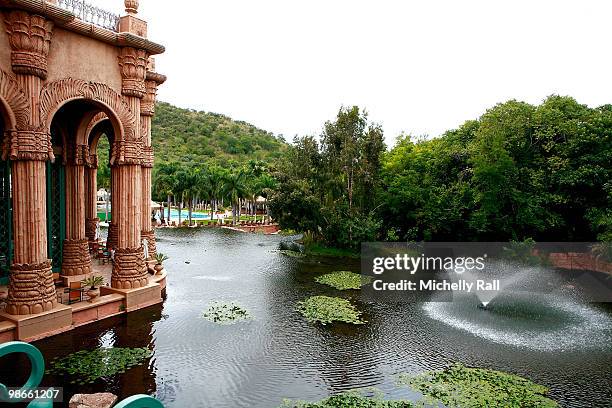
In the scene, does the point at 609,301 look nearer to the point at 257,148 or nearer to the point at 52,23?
the point at 52,23

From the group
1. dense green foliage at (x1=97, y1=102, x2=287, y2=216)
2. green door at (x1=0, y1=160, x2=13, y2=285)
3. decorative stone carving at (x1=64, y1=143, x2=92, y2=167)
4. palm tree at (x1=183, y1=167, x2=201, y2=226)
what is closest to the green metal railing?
green door at (x1=0, y1=160, x2=13, y2=285)

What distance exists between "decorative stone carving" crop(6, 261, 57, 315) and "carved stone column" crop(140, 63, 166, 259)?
6056 millimetres

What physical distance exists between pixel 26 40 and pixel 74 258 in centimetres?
816

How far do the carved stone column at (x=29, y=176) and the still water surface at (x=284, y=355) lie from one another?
152 centimetres

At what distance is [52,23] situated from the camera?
1154 cm

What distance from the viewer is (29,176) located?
1120 centimetres

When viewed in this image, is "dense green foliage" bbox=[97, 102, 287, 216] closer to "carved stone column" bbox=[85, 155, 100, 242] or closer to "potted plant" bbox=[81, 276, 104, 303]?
"carved stone column" bbox=[85, 155, 100, 242]

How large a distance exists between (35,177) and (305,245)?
884 inches

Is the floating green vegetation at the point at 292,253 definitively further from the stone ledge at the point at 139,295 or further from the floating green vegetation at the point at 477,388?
the floating green vegetation at the point at 477,388

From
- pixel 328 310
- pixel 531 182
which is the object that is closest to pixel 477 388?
pixel 328 310

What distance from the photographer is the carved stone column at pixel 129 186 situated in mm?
14039

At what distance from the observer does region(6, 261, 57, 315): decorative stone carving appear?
1105 cm

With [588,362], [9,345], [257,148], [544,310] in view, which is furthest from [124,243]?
[257,148]

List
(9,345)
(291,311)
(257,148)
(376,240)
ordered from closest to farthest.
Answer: (9,345) < (291,311) < (376,240) < (257,148)
